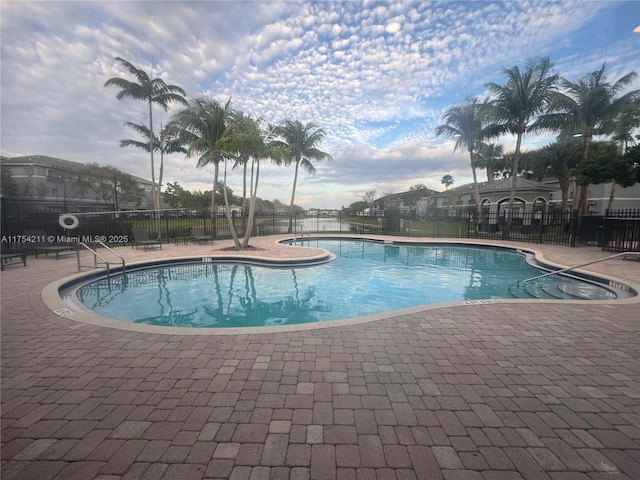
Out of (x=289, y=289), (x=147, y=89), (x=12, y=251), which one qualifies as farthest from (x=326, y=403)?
(x=147, y=89)

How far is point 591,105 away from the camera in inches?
617

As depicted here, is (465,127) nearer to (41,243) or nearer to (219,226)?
(219,226)

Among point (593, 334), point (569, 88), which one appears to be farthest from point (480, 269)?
point (569, 88)

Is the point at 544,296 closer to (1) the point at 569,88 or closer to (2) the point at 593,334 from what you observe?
(2) the point at 593,334

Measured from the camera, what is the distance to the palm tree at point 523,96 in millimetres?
15117

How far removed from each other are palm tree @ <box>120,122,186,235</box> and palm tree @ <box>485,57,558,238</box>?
19890 mm

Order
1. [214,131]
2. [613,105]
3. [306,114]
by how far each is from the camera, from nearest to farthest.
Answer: [214,131] → [613,105] → [306,114]

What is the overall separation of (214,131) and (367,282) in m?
9.20

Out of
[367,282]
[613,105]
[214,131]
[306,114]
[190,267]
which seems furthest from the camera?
[306,114]

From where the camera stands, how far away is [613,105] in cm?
1552

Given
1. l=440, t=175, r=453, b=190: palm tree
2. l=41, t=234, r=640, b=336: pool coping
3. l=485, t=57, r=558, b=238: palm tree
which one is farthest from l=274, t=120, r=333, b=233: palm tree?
l=440, t=175, r=453, b=190: palm tree

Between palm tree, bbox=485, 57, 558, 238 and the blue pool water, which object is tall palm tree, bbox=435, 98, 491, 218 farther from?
the blue pool water

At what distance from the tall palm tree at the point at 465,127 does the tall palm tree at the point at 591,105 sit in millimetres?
3926

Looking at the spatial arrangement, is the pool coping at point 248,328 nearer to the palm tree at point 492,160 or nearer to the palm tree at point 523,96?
the palm tree at point 523,96
